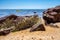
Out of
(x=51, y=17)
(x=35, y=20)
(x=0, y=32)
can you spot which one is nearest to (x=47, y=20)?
(x=51, y=17)

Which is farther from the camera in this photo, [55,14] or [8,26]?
[55,14]

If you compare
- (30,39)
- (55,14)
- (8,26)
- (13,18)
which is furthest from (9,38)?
(55,14)

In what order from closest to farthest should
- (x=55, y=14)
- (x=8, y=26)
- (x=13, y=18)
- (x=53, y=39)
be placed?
(x=53, y=39)
(x=8, y=26)
(x=13, y=18)
(x=55, y=14)

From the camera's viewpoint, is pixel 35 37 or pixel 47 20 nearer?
pixel 35 37

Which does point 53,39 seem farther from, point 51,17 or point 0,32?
point 51,17

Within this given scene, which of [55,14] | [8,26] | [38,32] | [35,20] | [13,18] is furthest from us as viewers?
[55,14]

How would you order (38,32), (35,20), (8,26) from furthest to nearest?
(35,20) → (8,26) → (38,32)

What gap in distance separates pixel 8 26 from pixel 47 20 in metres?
3.25

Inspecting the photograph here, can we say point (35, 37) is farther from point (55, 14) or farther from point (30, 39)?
point (55, 14)

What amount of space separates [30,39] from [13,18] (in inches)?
187

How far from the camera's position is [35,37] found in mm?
7543

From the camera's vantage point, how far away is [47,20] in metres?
12.0

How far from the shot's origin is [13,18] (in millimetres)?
11742

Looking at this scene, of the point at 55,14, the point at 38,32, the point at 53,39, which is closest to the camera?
the point at 53,39
